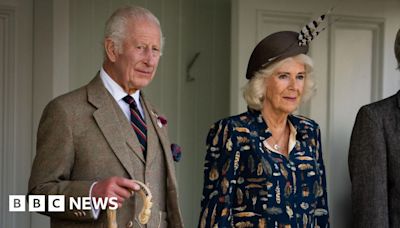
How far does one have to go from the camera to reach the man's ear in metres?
2.17

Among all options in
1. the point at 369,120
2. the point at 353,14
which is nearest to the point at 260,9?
the point at 353,14

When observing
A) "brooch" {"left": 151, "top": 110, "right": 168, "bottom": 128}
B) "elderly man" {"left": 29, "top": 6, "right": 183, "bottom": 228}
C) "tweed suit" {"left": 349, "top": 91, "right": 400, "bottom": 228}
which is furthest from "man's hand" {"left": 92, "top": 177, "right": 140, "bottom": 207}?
"tweed suit" {"left": 349, "top": 91, "right": 400, "bottom": 228}

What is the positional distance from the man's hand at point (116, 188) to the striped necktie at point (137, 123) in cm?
26

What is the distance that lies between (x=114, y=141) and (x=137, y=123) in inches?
5.7

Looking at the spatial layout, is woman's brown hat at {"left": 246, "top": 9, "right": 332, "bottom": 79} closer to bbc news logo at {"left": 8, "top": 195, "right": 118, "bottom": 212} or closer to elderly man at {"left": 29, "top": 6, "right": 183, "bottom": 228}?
elderly man at {"left": 29, "top": 6, "right": 183, "bottom": 228}

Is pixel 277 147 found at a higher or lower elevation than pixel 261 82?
lower

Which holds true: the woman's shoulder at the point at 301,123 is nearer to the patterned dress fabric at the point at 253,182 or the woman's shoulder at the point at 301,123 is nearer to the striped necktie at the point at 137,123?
the patterned dress fabric at the point at 253,182

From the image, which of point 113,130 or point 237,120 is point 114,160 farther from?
point 237,120

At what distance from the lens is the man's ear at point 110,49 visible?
7.11 ft

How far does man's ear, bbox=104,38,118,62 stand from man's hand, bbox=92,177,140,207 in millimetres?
429

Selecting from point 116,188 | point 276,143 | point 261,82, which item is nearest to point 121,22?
point 116,188

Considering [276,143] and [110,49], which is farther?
[276,143]

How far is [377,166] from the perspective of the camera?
2627 mm

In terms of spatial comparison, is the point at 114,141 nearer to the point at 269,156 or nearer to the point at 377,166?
the point at 269,156
